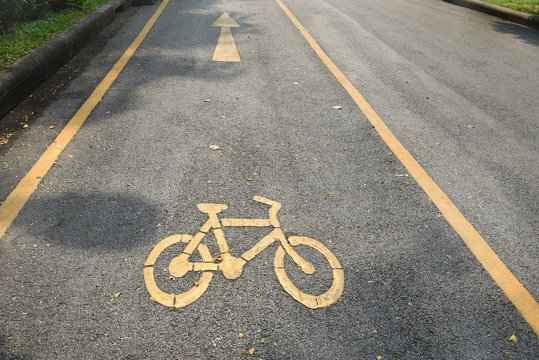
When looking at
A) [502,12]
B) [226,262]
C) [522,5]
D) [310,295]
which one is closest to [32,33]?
[226,262]

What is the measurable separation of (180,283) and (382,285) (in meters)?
1.21

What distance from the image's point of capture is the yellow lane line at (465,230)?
248cm

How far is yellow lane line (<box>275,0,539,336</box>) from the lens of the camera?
2.48m

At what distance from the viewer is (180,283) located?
7.98 feet

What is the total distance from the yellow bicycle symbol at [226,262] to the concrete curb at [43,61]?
2.71 m

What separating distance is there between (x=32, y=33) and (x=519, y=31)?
10170mm

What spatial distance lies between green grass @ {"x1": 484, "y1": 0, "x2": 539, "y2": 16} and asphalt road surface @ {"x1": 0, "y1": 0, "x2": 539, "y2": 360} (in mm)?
6029

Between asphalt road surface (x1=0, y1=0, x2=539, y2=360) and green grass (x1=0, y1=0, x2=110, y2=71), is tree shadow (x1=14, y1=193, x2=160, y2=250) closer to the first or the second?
asphalt road surface (x1=0, y1=0, x2=539, y2=360)

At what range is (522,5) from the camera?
11594 mm

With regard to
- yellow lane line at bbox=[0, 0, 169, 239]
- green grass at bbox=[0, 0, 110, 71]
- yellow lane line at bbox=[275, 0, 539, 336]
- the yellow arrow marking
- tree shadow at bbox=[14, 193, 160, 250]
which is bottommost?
yellow lane line at bbox=[275, 0, 539, 336]

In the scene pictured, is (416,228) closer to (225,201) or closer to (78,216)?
(225,201)

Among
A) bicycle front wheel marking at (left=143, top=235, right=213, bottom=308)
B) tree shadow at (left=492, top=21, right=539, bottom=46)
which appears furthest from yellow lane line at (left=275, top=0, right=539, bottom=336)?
tree shadow at (left=492, top=21, right=539, bottom=46)

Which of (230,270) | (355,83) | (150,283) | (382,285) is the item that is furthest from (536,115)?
(150,283)

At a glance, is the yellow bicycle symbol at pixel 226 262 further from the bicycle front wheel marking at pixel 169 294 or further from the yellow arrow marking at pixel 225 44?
the yellow arrow marking at pixel 225 44
